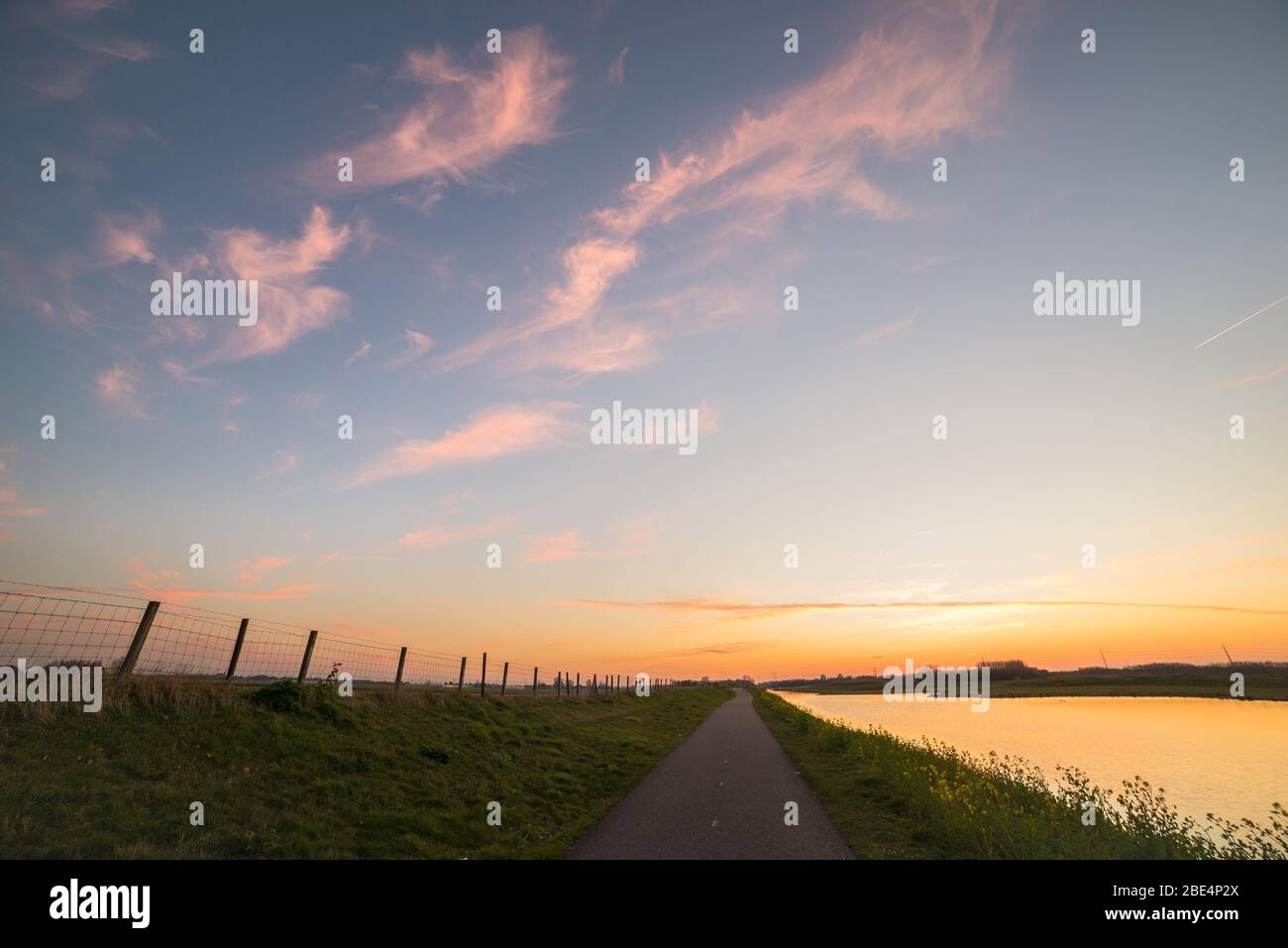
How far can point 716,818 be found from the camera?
11.8 metres

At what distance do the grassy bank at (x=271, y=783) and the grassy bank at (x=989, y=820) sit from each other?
18.9 ft

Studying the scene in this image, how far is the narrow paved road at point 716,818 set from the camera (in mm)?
9609

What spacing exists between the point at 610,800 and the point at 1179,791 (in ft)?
67.9

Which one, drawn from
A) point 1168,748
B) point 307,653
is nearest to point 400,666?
point 307,653

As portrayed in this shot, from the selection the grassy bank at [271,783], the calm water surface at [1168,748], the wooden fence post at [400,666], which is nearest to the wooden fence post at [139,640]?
the grassy bank at [271,783]

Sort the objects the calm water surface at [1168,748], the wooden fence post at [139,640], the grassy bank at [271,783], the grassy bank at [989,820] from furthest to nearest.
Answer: the calm water surface at [1168,748]
the wooden fence post at [139,640]
the grassy bank at [989,820]
the grassy bank at [271,783]

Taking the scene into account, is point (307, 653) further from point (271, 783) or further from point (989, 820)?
point (989, 820)

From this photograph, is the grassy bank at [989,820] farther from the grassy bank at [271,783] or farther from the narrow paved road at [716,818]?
the grassy bank at [271,783]

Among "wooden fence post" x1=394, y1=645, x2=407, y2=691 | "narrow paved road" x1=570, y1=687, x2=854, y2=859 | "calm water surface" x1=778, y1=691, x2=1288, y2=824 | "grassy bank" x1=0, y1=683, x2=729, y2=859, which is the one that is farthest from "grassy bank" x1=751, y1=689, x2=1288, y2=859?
"wooden fence post" x1=394, y1=645, x2=407, y2=691

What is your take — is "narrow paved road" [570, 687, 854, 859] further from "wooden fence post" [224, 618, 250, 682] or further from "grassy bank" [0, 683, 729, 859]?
"wooden fence post" [224, 618, 250, 682]
